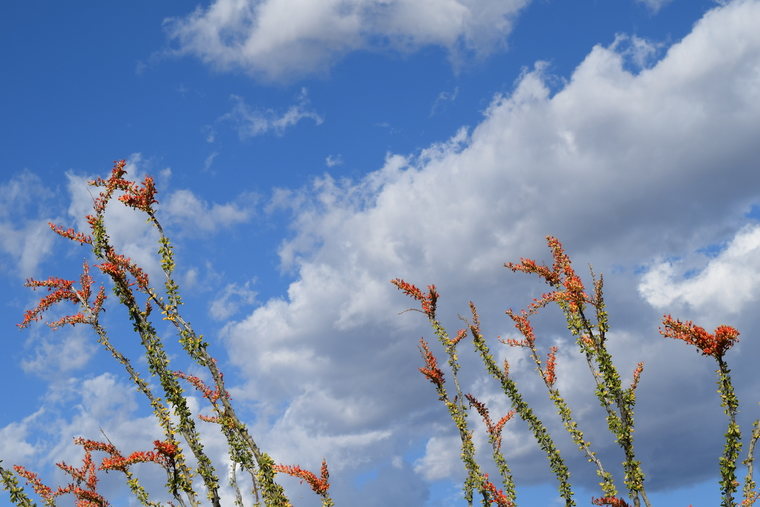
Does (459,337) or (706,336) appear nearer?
(706,336)

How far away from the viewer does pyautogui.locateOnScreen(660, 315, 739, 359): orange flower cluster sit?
1455cm

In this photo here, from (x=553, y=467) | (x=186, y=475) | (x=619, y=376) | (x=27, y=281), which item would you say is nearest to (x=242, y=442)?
(x=186, y=475)

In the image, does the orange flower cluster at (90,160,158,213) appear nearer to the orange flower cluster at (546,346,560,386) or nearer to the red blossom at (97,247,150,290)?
the red blossom at (97,247,150,290)

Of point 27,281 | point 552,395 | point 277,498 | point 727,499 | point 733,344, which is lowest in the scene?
point 727,499

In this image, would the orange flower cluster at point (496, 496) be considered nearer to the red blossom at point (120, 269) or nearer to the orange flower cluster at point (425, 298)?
the orange flower cluster at point (425, 298)

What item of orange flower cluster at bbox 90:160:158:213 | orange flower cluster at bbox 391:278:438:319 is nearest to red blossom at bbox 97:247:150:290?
orange flower cluster at bbox 90:160:158:213

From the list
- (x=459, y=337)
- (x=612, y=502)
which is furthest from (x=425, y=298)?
(x=612, y=502)

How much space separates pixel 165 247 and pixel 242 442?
556 centimetres

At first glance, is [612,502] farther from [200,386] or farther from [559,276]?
[200,386]

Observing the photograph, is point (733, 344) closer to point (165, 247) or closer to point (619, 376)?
point (619, 376)

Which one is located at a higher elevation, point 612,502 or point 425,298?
point 425,298

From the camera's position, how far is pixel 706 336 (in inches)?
577

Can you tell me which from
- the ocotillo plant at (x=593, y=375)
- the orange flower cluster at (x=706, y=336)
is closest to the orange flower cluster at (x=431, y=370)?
the ocotillo plant at (x=593, y=375)

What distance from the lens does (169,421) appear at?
1795cm
